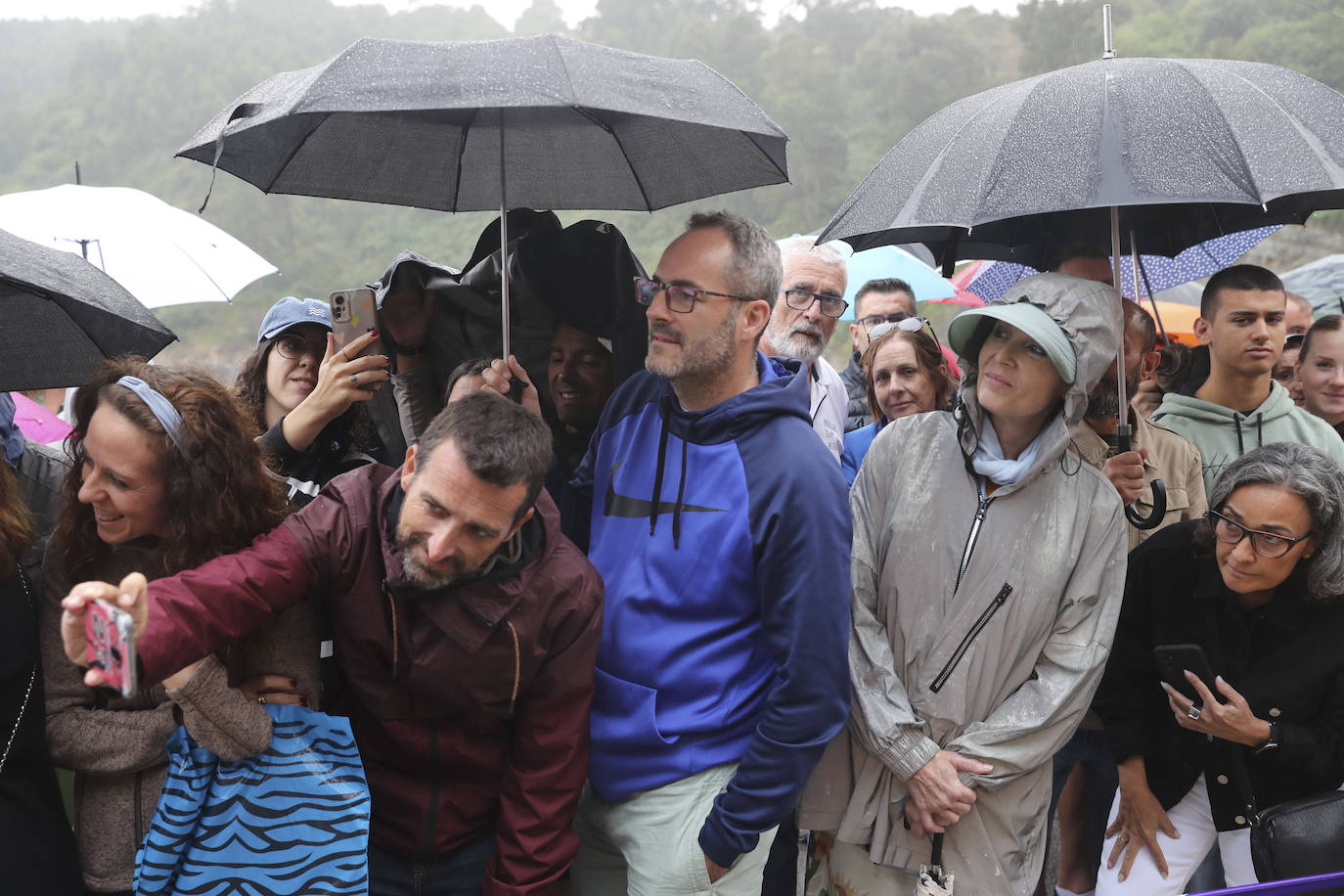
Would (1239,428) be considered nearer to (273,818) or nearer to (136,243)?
(273,818)

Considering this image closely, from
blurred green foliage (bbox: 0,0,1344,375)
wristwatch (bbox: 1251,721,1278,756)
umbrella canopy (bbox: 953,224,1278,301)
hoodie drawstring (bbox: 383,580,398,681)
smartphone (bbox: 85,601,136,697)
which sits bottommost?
wristwatch (bbox: 1251,721,1278,756)

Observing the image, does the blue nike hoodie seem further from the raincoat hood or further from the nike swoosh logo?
the raincoat hood

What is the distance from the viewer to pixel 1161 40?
118ft

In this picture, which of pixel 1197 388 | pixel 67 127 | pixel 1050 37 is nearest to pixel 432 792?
pixel 1197 388

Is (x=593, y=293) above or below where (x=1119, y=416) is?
above

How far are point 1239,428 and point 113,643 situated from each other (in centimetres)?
335

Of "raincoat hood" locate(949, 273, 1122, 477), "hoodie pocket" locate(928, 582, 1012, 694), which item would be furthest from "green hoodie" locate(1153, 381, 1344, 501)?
"hoodie pocket" locate(928, 582, 1012, 694)

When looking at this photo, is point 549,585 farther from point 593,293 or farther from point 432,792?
point 593,293

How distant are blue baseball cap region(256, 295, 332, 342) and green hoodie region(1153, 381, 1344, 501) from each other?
270cm

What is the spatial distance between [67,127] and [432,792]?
58877 millimetres

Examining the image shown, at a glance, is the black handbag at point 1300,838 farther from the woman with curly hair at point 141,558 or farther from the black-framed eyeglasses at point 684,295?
the woman with curly hair at point 141,558

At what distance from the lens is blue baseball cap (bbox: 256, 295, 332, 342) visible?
3152 mm

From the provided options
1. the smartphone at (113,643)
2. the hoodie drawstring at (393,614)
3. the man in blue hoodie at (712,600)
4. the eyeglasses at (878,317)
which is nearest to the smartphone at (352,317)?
the man in blue hoodie at (712,600)

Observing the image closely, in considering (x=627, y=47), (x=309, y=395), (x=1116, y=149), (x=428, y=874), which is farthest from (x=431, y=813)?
(x=627, y=47)
